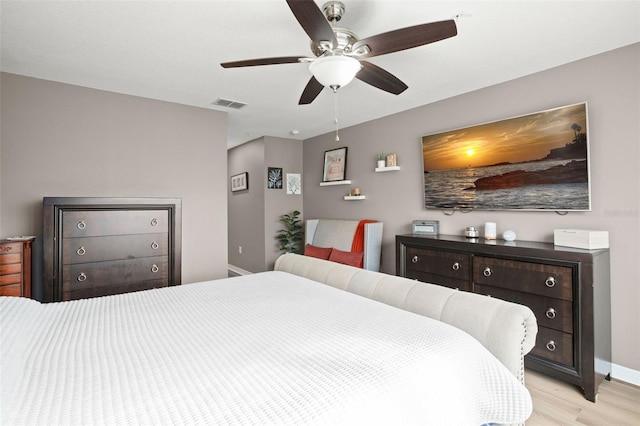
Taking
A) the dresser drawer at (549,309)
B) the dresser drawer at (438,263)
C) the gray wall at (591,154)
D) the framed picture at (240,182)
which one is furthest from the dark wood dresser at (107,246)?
the dresser drawer at (549,309)

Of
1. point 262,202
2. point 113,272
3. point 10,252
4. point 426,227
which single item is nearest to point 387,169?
point 426,227

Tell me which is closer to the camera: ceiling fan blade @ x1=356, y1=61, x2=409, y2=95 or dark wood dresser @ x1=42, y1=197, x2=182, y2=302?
ceiling fan blade @ x1=356, y1=61, x2=409, y2=95

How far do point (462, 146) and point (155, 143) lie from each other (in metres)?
3.30

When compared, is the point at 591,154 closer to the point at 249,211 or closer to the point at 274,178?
the point at 274,178

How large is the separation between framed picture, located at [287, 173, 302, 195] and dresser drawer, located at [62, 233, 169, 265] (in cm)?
257

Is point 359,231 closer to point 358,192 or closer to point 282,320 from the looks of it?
point 358,192

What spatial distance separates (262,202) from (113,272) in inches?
102

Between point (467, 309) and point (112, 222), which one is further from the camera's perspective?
point (112, 222)

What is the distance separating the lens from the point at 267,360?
39.8 inches

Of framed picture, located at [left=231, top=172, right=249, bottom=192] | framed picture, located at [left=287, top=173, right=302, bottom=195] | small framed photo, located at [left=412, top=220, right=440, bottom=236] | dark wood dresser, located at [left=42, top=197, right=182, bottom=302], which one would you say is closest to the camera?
dark wood dresser, located at [left=42, top=197, right=182, bottom=302]

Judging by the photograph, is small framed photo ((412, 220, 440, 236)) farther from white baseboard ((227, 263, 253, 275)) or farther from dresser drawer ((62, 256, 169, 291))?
white baseboard ((227, 263, 253, 275))

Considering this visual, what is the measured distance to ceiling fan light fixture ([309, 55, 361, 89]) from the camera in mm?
1714

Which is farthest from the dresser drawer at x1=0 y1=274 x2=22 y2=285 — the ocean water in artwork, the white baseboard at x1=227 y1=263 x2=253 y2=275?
the ocean water in artwork

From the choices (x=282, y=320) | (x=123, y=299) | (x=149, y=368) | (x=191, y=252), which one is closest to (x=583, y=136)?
(x=282, y=320)
